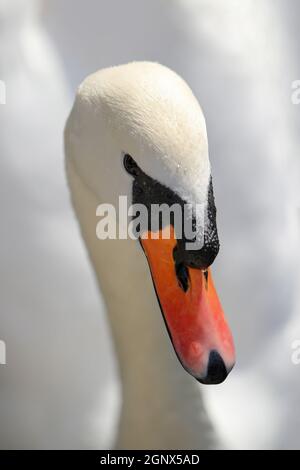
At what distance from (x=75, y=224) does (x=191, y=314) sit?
0.48 metres

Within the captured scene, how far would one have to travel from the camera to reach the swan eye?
1311mm

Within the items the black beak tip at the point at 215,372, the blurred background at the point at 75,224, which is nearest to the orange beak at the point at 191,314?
the black beak tip at the point at 215,372

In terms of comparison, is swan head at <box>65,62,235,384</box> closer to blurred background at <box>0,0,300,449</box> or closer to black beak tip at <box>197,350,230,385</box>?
black beak tip at <box>197,350,230,385</box>

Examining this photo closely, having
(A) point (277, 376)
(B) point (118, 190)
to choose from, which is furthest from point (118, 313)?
(A) point (277, 376)

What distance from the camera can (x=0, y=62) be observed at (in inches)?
69.6

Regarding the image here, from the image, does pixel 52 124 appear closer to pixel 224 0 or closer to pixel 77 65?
pixel 77 65

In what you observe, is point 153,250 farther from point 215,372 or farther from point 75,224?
point 75,224

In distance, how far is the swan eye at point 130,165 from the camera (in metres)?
1.31

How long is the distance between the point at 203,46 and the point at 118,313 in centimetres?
63

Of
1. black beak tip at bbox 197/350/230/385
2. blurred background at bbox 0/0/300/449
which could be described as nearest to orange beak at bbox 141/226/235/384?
black beak tip at bbox 197/350/230/385

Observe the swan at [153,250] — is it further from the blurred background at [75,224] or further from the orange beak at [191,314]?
the blurred background at [75,224]

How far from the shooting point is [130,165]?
132 centimetres

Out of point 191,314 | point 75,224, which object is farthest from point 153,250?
point 75,224

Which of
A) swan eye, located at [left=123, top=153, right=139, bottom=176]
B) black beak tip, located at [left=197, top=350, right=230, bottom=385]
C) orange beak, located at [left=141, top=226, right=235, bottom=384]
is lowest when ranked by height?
black beak tip, located at [left=197, top=350, right=230, bottom=385]
